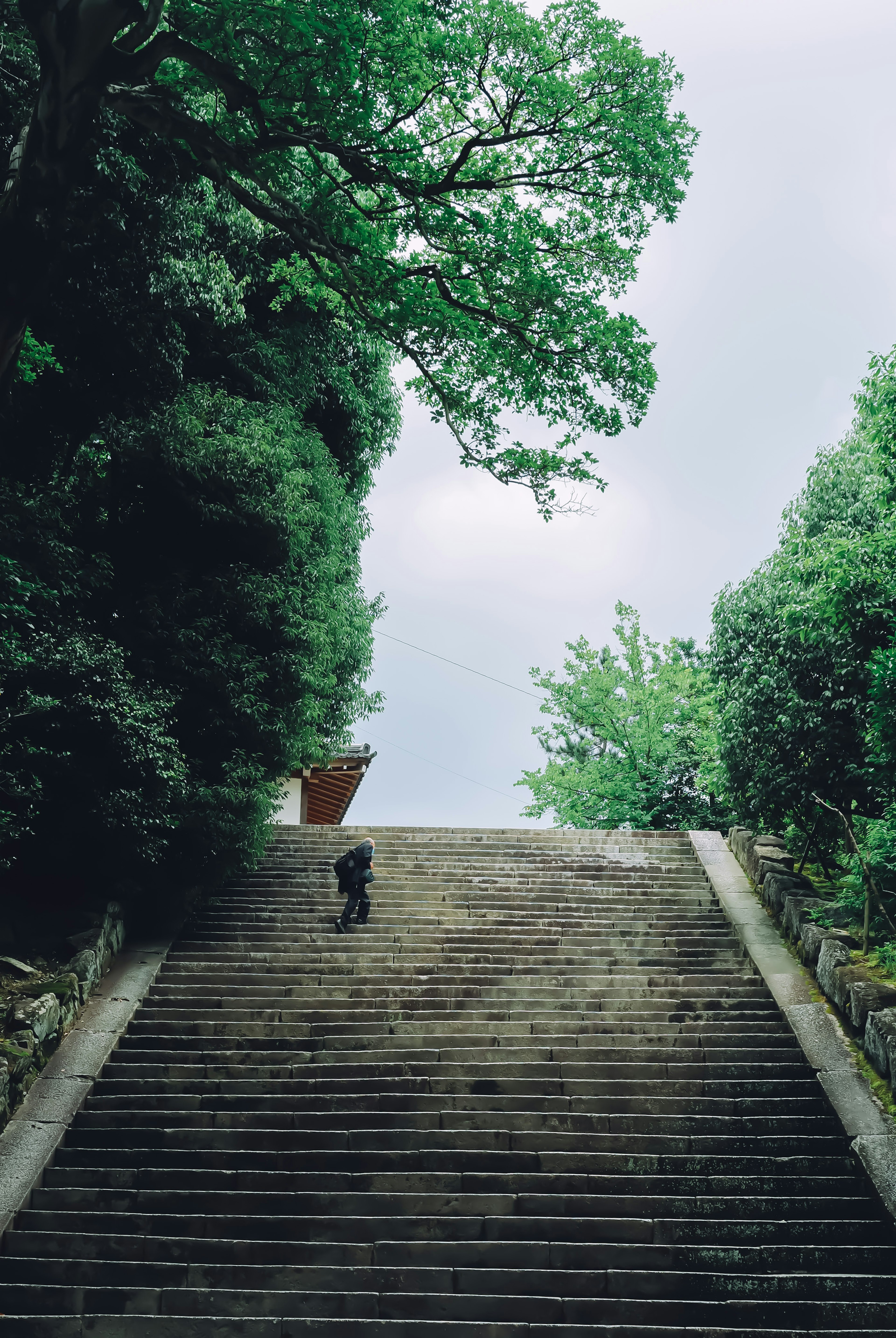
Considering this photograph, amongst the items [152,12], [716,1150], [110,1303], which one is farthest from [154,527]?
[716,1150]

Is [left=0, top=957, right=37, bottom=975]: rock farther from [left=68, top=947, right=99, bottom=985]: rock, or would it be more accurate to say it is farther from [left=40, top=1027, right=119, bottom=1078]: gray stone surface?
[left=40, top=1027, right=119, bottom=1078]: gray stone surface

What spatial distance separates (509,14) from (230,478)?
5.52m

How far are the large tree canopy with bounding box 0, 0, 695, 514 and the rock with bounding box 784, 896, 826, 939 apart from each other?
531cm

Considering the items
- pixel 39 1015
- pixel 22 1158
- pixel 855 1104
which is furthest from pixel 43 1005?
pixel 855 1104

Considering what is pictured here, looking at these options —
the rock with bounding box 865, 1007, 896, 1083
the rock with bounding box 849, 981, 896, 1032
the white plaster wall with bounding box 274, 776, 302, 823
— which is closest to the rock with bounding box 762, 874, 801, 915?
the rock with bounding box 849, 981, 896, 1032

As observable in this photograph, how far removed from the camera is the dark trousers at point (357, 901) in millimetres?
10961

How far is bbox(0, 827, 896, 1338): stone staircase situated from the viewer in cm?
576

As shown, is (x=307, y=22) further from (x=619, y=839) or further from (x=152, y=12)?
(x=619, y=839)

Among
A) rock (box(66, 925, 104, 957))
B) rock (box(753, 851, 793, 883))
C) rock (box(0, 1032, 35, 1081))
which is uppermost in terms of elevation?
rock (box(66, 925, 104, 957))

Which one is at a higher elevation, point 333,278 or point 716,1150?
point 333,278

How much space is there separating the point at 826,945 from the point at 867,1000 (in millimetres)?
1042

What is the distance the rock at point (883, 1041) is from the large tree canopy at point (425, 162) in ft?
21.1

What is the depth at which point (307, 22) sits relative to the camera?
7.59 metres

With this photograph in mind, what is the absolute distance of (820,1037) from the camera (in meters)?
8.12
